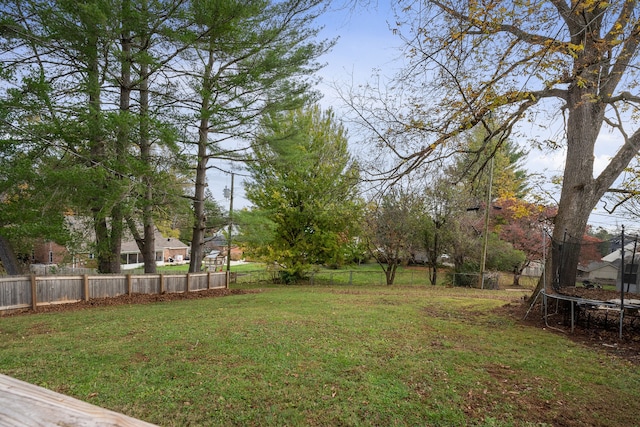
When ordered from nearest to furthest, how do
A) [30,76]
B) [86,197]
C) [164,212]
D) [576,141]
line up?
[576,141]
[30,76]
[86,197]
[164,212]

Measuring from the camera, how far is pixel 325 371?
4781 mm

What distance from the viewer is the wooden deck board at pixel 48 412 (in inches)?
35.8

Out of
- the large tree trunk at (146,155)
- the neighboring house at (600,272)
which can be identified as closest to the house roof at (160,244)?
the large tree trunk at (146,155)

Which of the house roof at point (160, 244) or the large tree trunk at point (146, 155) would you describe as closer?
the large tree trunk at point (146, 155)

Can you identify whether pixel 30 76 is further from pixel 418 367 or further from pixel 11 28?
pixel 418 367

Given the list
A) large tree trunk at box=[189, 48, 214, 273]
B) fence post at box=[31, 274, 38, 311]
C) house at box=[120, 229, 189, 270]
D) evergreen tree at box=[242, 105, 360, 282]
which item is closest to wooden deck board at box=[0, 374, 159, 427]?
fence post at box=[31, 274, 38, 311]

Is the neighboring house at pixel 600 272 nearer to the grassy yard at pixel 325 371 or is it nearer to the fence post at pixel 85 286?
the grassy yard at pixel 325 371

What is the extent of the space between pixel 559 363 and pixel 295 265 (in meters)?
17.6

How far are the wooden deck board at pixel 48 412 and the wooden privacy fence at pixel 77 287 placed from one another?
11.1 m

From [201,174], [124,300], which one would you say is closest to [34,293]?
[124,300]

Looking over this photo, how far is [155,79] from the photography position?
13.7 meters

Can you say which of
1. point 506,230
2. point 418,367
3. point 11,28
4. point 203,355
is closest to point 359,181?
point 418,367

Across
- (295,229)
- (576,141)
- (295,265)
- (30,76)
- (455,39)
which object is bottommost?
(295,265)

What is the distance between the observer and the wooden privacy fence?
31.4 feet
